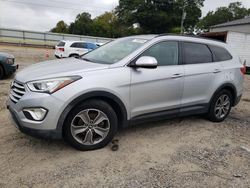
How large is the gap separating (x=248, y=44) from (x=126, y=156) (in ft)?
60.5

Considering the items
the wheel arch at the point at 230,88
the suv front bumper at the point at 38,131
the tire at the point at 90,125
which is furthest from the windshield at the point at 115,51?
the wheel arch at the point at 230,88

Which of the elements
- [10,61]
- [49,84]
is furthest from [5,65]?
[49,84]

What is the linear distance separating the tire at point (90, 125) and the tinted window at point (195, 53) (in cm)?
178

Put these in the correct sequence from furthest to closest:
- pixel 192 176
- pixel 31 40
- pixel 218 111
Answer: pixel 31 40 < pixel 218 111 < pixel 192 176

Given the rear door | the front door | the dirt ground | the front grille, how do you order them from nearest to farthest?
the dirt ground → the front grille → the front door → the rear door

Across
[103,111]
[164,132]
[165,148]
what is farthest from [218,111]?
[103,111]

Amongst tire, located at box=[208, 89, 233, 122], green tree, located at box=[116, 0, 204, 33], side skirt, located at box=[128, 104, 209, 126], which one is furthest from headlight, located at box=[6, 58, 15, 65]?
green tree, located at box=[116, 0, 204, 33]

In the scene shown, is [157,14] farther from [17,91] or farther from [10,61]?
[17,91]

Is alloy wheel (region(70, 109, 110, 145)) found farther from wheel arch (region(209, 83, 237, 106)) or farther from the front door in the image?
wheel arch (region(209, 83, 237, 106))

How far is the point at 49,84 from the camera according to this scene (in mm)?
3215

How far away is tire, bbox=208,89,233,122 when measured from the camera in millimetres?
5035

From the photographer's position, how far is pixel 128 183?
2945 millimetres

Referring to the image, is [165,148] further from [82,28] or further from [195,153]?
[82,28]

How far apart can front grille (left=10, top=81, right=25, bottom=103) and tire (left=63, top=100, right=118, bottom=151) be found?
2.24ft
